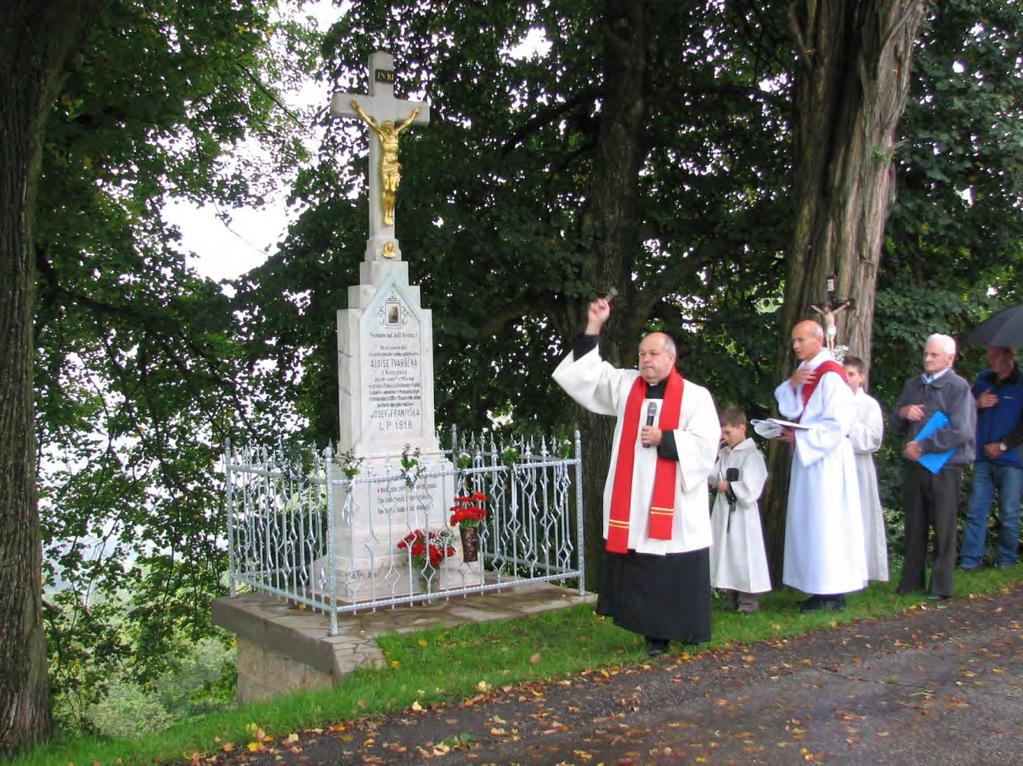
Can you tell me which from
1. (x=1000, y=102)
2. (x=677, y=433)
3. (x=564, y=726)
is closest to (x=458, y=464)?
(x=677, y=433)

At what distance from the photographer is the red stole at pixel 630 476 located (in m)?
5.79

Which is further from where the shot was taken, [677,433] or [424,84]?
[424,84]

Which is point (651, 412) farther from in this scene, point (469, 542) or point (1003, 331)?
point (1003, 331)

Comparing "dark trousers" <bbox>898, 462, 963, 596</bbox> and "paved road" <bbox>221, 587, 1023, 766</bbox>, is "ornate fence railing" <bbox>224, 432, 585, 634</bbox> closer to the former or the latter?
"paved road" <bbox>221, 587, 1023, 766</bbox>

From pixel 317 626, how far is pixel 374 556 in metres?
0.83

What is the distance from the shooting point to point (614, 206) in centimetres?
1178

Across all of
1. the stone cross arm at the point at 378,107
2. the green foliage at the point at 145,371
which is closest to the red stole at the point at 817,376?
the stone cross arm at the point at 378,107

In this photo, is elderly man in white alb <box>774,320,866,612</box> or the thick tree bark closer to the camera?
the thick tree bark

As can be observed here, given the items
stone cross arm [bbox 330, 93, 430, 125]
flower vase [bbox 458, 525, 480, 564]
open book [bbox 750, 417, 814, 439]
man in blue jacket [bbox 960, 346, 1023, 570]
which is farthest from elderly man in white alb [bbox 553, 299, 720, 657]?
stone cross arm [bbox 330, 93, 430, 125]

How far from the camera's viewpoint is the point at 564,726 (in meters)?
4.75

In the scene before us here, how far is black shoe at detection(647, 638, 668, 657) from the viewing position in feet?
19.4

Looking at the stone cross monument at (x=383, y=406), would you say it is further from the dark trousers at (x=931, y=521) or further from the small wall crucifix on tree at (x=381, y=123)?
the dark trousers at (x=931, y=521)

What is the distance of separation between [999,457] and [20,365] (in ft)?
22.7

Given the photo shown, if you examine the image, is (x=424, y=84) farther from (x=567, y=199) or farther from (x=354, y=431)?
(x=354, y=431)
